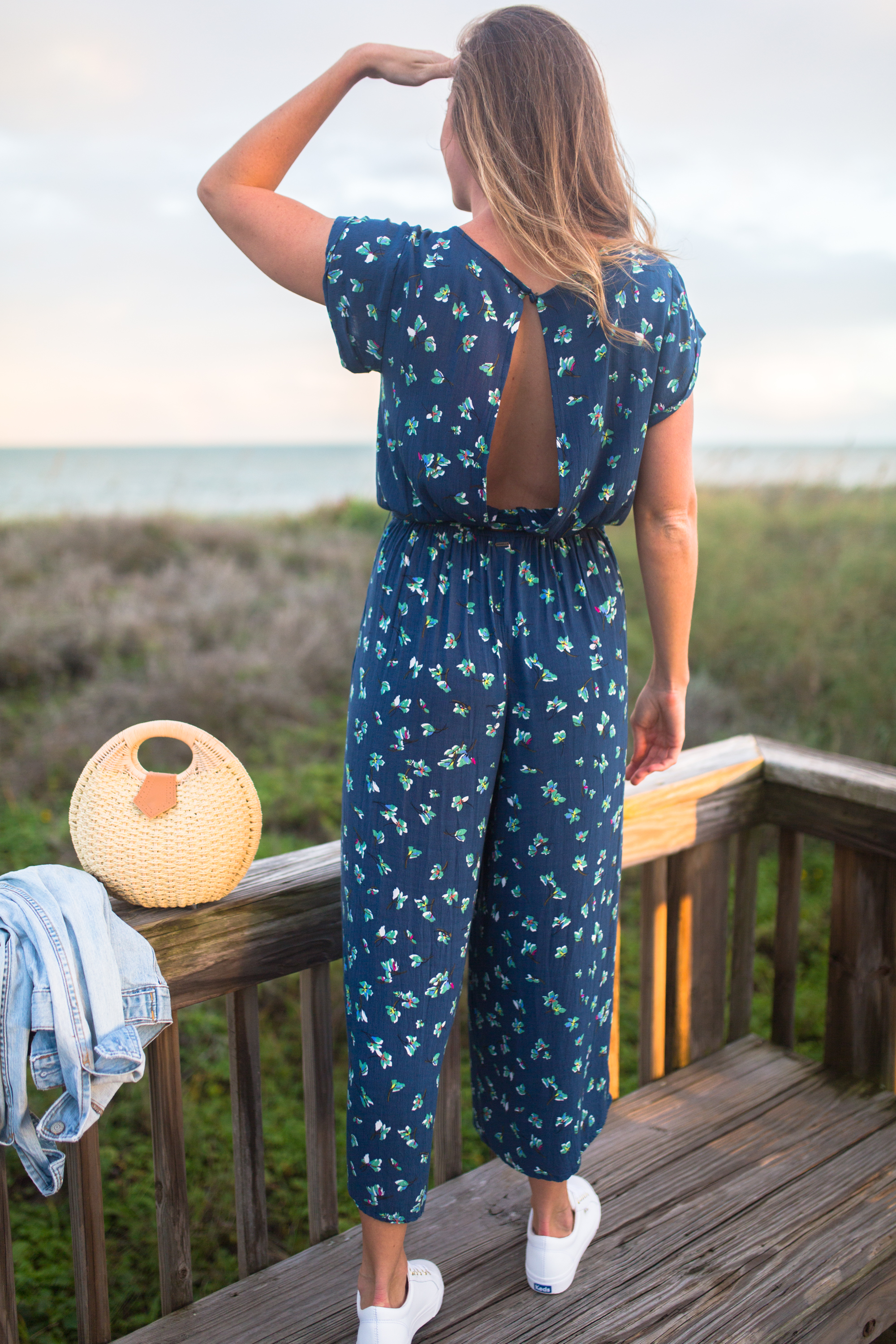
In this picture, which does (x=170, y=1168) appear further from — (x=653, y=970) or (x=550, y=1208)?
(x=653, y=970)

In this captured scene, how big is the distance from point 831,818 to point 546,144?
1378 millimetres

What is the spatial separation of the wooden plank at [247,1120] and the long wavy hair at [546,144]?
109cm

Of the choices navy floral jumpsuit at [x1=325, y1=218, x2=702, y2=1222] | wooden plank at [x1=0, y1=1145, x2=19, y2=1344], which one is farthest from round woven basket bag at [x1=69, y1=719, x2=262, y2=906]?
wooden plank at [x1=0, y1=1145, x2=19, y2=1344]

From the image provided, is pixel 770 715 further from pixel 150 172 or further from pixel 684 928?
pixel 150 172

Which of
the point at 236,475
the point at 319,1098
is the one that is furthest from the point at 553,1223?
the point at 236,475

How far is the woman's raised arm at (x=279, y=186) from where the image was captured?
106 centimetres

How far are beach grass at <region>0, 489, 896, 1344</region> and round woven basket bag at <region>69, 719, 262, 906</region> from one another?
1.48 m

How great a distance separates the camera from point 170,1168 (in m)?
1.30

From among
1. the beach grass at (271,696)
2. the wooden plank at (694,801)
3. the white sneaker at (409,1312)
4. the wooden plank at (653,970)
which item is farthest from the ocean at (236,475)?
the white sneaker at (409,1312)

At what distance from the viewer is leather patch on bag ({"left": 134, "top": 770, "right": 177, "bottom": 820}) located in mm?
1161

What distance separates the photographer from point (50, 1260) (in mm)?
2287

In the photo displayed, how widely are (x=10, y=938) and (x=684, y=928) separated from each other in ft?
4.55

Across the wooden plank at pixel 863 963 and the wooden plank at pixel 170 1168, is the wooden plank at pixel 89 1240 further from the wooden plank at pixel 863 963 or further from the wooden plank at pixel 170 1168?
the wooden plank at pixel 863 963

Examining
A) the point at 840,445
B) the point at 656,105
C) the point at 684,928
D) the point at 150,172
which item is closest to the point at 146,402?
the point at 150,172
